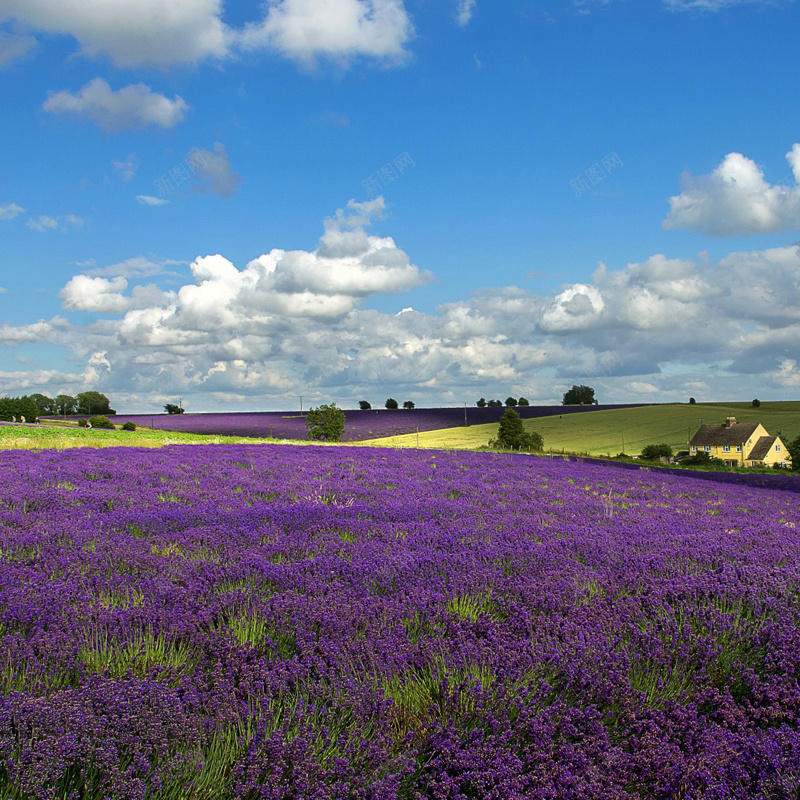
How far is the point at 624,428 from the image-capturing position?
67.6 metres

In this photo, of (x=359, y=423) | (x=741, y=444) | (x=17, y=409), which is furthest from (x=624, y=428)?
(x=17, y=409)

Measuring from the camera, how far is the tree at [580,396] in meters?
104

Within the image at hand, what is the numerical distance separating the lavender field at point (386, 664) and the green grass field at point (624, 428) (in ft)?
143

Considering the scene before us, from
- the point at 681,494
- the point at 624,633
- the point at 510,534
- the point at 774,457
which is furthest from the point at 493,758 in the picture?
the point at 774,457

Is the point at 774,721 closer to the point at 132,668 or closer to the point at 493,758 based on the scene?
the point at 493,758

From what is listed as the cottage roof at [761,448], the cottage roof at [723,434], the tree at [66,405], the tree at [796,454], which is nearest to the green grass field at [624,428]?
the cottage roof at [723,434]

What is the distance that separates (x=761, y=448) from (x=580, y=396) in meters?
42.0

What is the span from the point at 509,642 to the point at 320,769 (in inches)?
53.5

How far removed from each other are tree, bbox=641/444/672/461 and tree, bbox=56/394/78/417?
99323 mm

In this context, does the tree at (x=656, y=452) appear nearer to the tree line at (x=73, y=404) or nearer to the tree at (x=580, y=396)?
the tree at (x=580, y=396)

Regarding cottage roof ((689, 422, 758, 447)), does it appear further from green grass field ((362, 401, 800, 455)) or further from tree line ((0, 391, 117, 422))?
tree line ((0, 391, 117, 422))

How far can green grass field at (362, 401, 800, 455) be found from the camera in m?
56.4

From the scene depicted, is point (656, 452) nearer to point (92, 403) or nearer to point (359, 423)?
point (359, 423)

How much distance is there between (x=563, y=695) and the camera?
2.94 metres
